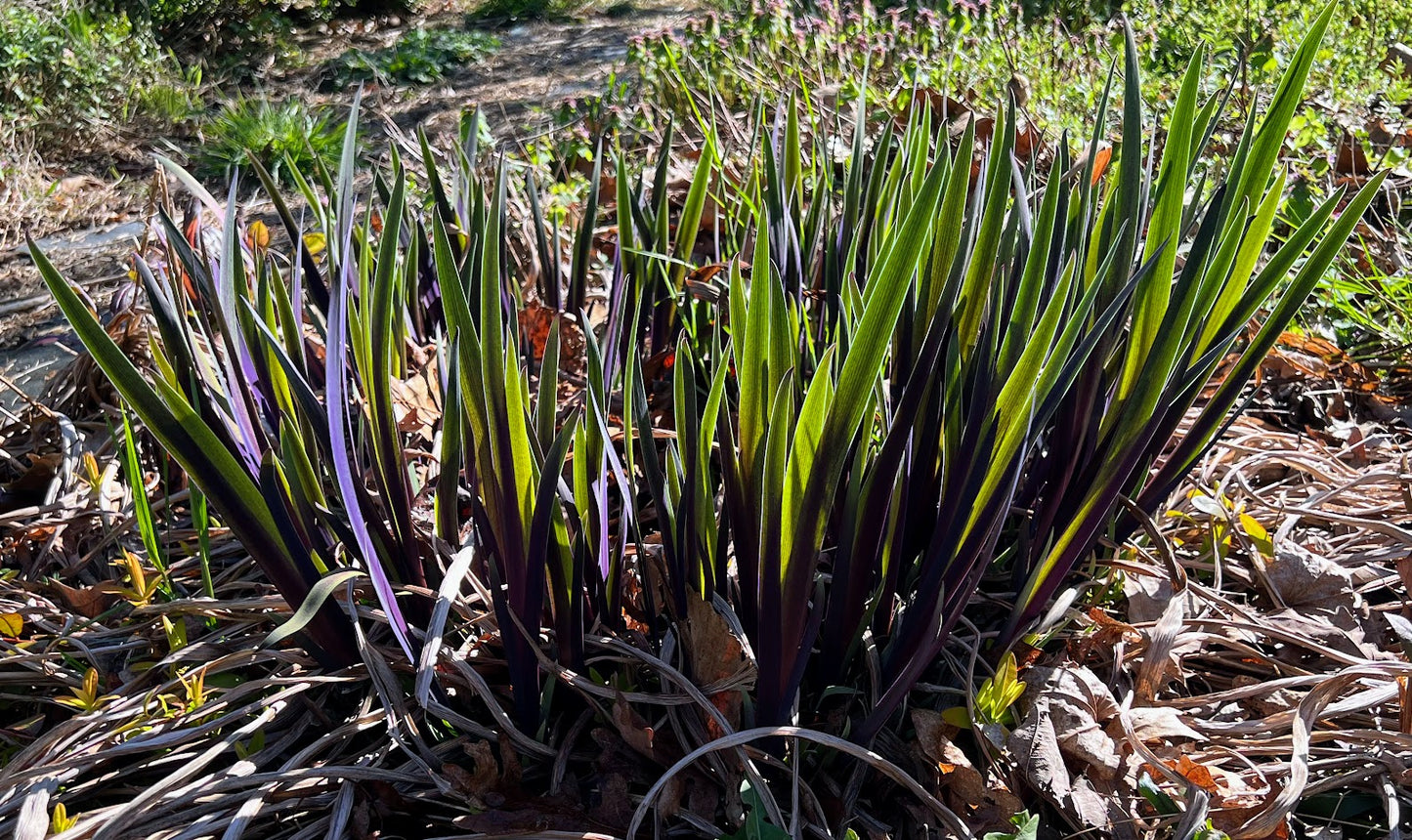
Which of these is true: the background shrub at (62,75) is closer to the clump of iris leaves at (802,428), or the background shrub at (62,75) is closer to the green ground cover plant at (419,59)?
the green ground cover plant at (419,59)

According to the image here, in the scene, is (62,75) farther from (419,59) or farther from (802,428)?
(802,428)

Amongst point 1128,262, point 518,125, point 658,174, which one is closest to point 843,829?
point 1128,262

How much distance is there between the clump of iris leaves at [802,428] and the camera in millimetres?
738

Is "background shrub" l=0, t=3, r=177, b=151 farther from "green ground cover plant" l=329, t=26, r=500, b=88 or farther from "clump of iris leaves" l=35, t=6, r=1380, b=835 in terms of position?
"clump of iris leaves" l=35, t=6, r=1380, b=835

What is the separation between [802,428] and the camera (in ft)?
2.33

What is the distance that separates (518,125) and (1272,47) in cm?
267

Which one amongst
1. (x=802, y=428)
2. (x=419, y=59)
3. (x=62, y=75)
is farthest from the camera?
(x=419, y=59)

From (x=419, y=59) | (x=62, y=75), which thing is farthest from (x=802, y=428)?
(x=419, y=59)

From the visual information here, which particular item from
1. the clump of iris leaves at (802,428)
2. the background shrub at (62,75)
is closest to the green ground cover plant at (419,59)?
the background shrub at (62,75)

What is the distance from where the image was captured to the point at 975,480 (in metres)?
0.76

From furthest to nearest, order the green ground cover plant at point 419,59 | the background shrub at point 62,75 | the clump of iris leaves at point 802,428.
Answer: the green ground cover plant at point 419,59 < the background shrub at point 62,75 < the clump of iris leaves at point 802,428

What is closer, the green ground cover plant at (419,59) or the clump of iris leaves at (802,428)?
the clump of iris leaves at (802,428)

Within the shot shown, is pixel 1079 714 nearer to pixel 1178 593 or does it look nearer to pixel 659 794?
pixel 1178 593

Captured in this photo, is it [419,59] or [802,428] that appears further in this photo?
[419,59]
